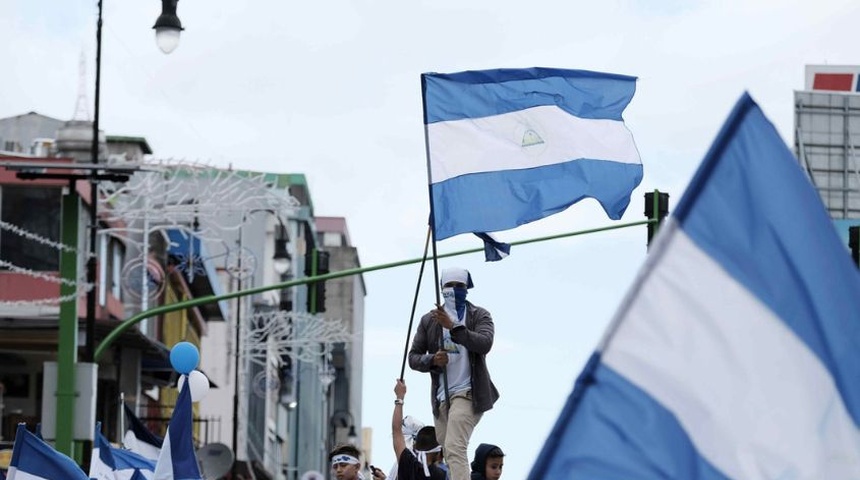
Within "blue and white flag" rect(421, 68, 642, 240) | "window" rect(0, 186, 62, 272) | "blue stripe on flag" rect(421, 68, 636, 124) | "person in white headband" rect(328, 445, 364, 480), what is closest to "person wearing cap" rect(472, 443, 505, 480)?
"person in white headband" rect(328, 445, 364, 480)

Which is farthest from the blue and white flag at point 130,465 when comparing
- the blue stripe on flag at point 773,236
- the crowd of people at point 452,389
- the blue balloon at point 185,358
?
the blue stripe on flag at point 773,236

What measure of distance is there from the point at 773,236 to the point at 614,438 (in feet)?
2.19

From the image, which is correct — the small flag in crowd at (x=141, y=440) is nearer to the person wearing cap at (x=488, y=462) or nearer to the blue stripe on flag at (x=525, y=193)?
the blue stripe on flag at (x=525, y=193)

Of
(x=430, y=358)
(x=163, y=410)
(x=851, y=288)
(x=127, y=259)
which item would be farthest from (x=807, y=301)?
(x=163, y=410)

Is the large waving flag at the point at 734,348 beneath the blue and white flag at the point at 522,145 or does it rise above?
beneath

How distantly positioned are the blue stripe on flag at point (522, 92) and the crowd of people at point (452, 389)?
1.41m

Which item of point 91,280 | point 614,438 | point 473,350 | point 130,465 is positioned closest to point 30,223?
point 91,280

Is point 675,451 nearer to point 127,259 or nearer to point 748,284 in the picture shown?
point 748,284

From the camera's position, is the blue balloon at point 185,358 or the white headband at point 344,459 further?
the blue balloon at point 185,358

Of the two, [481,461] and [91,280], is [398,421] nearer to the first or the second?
[481,461]

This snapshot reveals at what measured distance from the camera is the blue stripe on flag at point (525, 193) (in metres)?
12.7

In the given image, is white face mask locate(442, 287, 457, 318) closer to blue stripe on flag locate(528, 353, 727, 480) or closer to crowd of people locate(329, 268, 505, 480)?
crowd of people locate(329, 268, 505, 480)

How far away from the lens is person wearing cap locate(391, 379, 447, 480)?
11289 mm

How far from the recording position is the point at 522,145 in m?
13.2
